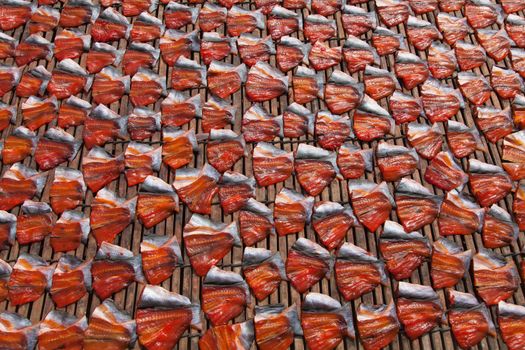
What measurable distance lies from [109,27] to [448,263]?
396 centimetres

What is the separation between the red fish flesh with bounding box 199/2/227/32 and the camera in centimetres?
563

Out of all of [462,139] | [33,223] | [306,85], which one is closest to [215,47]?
[306,85]

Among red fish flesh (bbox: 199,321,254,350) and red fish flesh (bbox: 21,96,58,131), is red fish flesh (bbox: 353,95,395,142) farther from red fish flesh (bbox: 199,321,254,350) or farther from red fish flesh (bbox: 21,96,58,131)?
red fish flesh (bbox: 21,96,58,131)

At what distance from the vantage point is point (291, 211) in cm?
436

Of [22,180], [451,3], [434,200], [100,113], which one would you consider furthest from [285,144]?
[451,3]

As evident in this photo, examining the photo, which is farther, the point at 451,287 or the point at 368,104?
the point at 368,104

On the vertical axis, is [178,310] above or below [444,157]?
below

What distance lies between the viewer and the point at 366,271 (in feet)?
13.3

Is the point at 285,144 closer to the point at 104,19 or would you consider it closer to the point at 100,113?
the point at 100,113

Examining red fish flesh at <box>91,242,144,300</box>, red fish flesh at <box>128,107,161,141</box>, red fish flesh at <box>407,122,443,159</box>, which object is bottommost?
red fish flesh at <box>91,242,144,300</box>

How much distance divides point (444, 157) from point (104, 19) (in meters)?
3.63

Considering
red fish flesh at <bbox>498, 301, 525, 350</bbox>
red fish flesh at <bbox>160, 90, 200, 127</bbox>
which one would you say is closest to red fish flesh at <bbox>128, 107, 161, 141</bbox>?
red fish flesh at <bbox>160, 90, 200, 127</bbox>

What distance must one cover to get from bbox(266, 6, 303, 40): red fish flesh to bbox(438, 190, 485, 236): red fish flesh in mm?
2349

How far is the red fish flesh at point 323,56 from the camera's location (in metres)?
5.32
